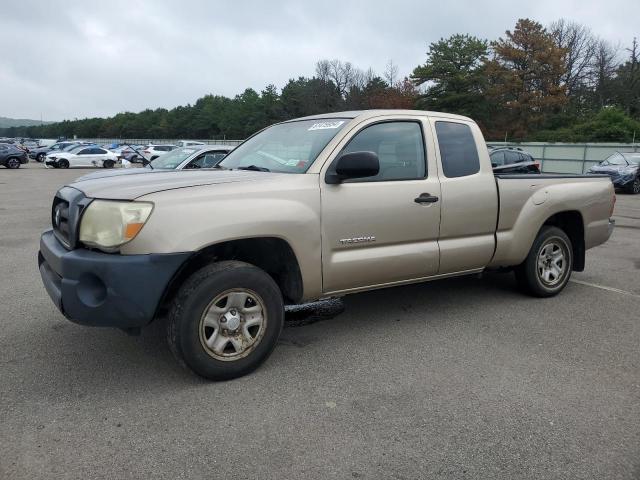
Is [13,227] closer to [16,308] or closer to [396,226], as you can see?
[16,308]

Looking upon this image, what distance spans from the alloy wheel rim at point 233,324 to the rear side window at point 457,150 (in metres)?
2.07

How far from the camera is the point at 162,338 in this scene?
4.21 metres

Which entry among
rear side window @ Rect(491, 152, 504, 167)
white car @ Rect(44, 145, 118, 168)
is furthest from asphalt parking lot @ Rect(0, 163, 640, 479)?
white car @ Rect(44, 145, 118, 168)

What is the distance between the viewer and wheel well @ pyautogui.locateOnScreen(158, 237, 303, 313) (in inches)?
138

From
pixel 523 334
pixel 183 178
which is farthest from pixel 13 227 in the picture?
pixel 523 334

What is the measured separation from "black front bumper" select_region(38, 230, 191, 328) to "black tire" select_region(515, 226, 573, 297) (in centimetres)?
356

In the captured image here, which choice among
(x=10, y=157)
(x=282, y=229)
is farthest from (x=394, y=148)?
(x=10, y=157)

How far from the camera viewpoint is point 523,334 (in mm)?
4387

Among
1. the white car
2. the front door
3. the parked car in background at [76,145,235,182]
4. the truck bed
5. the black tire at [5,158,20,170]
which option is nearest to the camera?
the front door

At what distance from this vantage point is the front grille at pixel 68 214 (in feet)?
10.8

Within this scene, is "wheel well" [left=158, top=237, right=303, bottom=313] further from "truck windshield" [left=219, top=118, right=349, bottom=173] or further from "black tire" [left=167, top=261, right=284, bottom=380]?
"truck windshield" [left=219, top=118, right=349, bottom=173]

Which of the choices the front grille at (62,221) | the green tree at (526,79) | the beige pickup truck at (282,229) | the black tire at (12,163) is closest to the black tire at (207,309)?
Answer: the beige pickup truck at (282,229)

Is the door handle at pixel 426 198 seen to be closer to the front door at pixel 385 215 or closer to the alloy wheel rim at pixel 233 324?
the front door at pixel 385 215

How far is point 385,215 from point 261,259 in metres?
1.01
